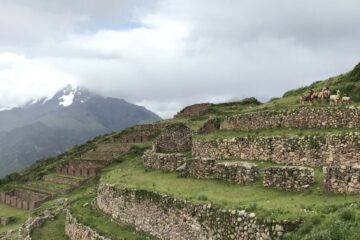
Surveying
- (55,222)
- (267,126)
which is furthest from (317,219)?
(55,222)

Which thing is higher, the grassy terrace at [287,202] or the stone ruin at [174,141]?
the stone ruin at [174,141]

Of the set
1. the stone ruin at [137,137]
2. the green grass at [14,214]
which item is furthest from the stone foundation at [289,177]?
the stone ruin at [137,137]

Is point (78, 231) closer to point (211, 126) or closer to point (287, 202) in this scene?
point (211, 126)

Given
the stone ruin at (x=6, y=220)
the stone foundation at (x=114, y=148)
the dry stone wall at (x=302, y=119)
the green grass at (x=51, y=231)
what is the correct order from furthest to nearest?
the stone foundation at (x=114, y=148)
the stone ruin at (x=6, y=220)
the green grass at (x=51, y=231)
the dry stone wall at (x=302, y=119)

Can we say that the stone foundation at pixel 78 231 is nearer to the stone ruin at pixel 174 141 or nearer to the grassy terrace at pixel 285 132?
the stone ruin at pixel 174 141

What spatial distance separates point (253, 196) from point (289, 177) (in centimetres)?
157

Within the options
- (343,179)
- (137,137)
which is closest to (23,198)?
(137,137)

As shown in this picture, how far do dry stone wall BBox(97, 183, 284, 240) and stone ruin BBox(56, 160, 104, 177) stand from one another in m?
28.8

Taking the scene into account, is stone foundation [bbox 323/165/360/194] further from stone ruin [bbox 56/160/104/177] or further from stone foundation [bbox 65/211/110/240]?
stone ruin [bbox 56/160/104/177]

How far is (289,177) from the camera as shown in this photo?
63.6 ft

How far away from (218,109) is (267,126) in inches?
1557

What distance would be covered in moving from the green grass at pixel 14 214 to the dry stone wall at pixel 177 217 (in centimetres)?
2229

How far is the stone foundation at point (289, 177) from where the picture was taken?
18.8 m

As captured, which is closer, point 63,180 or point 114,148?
point 63,180
